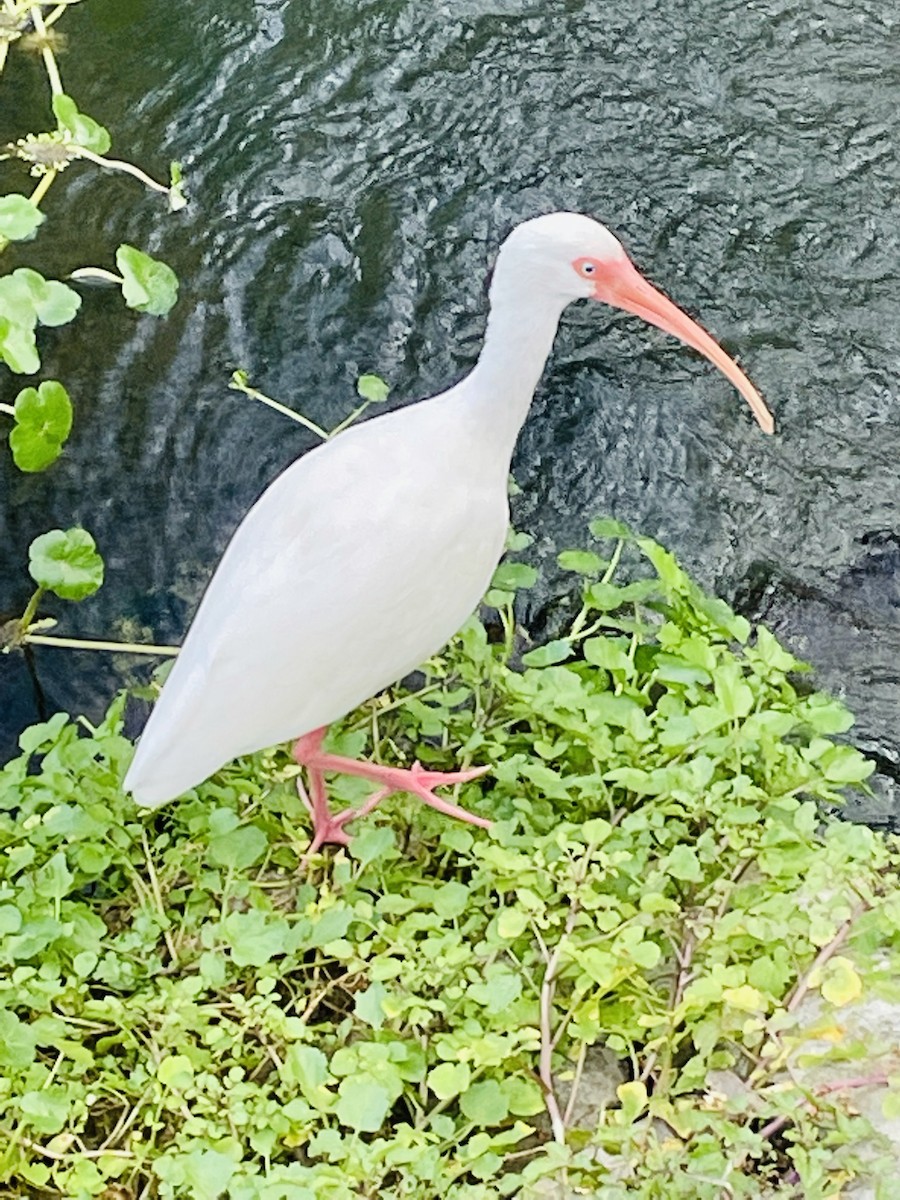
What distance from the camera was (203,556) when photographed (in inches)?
Result: 103

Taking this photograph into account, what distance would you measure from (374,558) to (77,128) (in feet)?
2.23

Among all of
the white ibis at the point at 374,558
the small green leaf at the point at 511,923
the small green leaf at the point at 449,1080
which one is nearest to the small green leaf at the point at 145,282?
the white ibis at the point at 374,558

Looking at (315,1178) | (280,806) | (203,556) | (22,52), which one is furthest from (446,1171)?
(22,52)

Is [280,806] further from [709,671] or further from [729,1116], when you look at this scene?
[729,1116]

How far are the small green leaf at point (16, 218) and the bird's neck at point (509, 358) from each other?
565mm

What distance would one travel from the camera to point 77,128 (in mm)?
1866

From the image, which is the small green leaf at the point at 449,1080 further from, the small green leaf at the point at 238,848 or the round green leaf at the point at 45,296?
the round green leaf at the point at 45,296

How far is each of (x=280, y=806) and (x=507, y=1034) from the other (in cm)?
55

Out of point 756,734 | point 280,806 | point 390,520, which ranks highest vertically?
point 390,520

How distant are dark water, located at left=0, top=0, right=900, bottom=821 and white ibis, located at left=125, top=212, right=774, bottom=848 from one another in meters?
0.67

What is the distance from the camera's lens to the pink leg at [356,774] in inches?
77.6

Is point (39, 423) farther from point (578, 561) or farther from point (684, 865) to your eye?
point (684, 865)

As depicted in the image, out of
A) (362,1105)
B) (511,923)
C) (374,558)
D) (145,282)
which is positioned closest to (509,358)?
(374,558)

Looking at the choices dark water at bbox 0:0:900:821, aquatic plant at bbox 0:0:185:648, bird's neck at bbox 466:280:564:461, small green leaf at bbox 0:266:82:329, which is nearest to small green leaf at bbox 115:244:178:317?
aquatic plant at bbox 0:0:185:648
